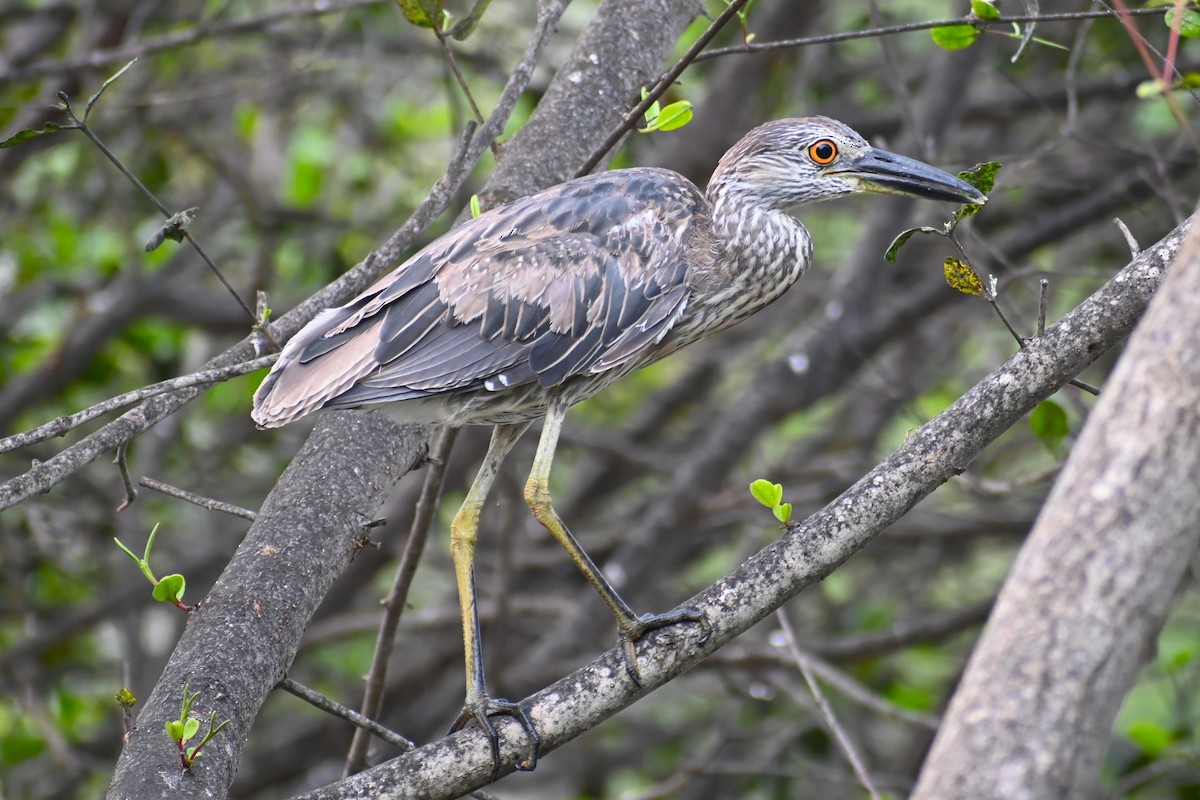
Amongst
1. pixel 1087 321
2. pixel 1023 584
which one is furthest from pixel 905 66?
pixel 1023 584

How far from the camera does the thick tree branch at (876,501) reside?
256 cm

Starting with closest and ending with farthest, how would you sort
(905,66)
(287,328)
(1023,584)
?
(1023,584), (287,328), (905,66)

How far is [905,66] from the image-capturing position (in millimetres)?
6996

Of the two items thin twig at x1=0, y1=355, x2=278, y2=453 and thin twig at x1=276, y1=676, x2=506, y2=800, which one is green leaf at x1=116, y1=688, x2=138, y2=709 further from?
thin twig at x1=0, y1=355, x2=278, y2=453

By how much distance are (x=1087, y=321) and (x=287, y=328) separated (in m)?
1.73

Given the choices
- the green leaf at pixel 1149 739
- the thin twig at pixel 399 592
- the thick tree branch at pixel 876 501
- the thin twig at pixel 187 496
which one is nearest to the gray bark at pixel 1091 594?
the thick tree branch at pixel 876 501

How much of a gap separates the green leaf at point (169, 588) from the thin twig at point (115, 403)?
0.37m

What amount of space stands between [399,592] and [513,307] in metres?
0.87

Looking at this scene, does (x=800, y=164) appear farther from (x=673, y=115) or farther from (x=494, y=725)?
(x=494, y=725)

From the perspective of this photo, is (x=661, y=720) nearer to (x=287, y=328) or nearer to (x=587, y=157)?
(x=587, y=157)

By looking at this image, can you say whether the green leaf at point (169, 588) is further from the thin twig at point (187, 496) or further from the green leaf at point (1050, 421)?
the green leaf at point (1050, 421)

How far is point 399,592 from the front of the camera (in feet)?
11.6

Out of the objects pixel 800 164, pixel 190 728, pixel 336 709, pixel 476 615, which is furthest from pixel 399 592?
pixel 800 164

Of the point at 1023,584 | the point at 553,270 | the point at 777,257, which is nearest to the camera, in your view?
the point at 1023,584
